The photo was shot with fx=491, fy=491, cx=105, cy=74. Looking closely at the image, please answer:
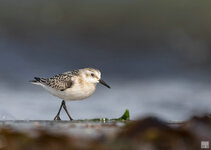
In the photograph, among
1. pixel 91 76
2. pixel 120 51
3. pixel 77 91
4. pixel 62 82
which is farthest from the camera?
pixel 120 51

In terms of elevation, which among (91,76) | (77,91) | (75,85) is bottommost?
(77,91)

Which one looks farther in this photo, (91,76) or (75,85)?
(91,76)

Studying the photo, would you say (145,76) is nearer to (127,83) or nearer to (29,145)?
(127,83)

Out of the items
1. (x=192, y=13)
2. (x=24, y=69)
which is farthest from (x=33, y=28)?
(x=192, y=13)

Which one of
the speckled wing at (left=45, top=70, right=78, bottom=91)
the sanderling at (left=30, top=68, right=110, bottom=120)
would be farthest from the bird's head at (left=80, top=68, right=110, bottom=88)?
the speckled wing at (left=45, top=70, right=78, bottom=91)

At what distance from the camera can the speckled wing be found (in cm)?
792

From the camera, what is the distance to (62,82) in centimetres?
800

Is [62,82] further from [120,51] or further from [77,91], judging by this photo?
[120,51]

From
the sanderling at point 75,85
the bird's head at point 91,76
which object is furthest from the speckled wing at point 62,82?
the bird's head at point 91,76

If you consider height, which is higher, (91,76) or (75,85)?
(91,76)

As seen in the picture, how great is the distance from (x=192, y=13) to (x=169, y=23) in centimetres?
91

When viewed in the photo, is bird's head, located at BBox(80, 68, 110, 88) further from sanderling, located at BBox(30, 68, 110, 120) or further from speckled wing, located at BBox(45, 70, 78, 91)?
speckled wing, located at BBox(45, 70, 78, 91)

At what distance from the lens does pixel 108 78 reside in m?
13.2

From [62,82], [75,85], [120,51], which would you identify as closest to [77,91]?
[75,85]
